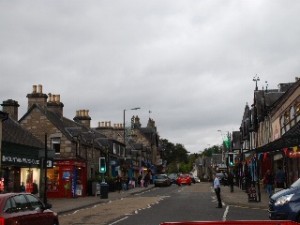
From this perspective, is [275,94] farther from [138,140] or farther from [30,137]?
[138,140]

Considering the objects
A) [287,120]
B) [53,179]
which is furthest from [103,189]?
[287,120]

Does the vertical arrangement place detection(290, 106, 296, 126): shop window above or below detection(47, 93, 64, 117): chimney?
below

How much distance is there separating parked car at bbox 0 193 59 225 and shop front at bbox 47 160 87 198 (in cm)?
2711

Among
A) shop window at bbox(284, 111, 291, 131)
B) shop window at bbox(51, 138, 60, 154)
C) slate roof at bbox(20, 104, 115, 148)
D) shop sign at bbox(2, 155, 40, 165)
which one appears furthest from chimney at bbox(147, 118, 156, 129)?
shop sign at bbox(2, 155, 40, 165)

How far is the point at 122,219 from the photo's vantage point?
1986 centimetres

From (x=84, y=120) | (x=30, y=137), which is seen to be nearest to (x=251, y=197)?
(x=30, y=137)

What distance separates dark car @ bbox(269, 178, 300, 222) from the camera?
12.5 m

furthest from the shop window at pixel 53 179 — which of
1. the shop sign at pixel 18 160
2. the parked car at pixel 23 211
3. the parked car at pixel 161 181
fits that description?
the parked car at pixel 23 211

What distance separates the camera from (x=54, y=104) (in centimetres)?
4638

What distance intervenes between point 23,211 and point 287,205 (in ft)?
21.4

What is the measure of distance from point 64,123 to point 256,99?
18002 millimetres

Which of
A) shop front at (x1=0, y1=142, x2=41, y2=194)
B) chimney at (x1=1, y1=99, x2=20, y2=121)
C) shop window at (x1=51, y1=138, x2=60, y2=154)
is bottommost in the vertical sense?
shop front at (x1=0, y1=142, x2=41, y2=194)

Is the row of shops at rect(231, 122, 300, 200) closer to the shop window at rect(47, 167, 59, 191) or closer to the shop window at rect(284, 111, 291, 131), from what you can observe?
the shop window at rect(284, 111, 291, 131)

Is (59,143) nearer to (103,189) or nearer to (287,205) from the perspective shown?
(103,189)
